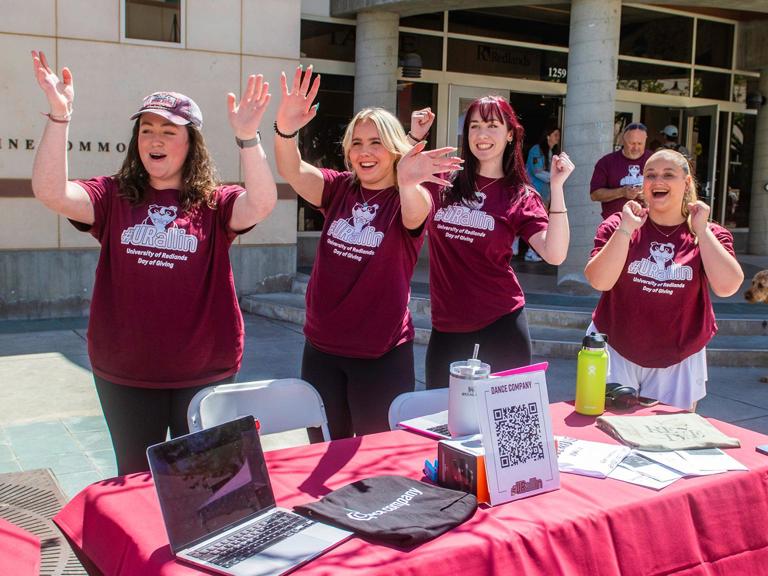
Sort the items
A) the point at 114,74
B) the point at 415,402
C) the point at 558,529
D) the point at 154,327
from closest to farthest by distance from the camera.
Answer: the point at 558,529 → the point at 154,327 → the point at 415,402 → the point at 114,74

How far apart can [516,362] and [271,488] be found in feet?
5.73

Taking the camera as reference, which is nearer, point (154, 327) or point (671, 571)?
point (671, 571)

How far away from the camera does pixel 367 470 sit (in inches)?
99.0

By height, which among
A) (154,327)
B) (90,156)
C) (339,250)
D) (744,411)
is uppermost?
(90,156)

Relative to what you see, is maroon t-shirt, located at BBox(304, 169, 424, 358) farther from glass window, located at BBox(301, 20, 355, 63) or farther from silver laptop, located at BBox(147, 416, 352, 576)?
glass window, located at BBox(301, 20, 355, 63)

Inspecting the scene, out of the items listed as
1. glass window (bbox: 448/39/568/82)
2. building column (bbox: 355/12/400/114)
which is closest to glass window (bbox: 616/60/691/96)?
glass window (bbox: 448/39/568/82)

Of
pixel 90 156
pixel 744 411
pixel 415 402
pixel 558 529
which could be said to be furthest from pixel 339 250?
pixel 90 156

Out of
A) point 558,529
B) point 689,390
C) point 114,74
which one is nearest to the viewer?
point 558,529

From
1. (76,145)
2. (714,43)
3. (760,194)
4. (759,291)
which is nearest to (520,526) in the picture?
(759,291)

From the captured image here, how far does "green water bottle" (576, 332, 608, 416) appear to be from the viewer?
117 inches

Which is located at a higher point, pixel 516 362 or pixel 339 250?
pixel 339 250

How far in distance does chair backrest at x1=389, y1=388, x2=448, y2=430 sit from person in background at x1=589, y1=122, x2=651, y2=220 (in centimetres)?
448

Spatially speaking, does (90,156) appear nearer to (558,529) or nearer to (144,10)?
(144,10)

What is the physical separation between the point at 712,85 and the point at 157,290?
13.0m
